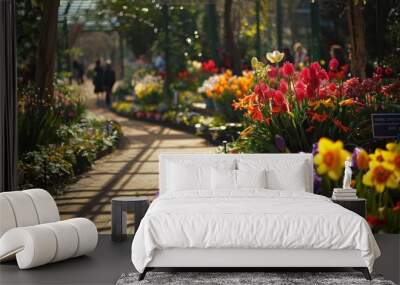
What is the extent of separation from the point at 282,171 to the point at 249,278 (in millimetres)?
1569

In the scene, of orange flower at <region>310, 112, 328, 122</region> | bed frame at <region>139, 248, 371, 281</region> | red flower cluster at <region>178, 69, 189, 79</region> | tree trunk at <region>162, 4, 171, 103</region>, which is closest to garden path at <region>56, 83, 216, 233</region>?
tree trunk at <region>162, 4, 171, 103</region>

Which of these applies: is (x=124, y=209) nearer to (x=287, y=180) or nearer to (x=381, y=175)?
(x=287, y=180)

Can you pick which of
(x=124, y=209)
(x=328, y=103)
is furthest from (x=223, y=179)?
(x=328, y=103)

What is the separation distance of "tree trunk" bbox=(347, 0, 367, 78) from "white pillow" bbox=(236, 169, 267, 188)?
6.10ft

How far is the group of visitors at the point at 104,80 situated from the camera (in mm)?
6996

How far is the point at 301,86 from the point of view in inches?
243

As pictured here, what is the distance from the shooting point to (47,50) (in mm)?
6848

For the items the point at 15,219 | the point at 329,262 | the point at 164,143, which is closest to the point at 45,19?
the point at 164,143

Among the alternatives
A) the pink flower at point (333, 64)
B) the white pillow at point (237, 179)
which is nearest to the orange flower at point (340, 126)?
the pink flower at point (333, 64)

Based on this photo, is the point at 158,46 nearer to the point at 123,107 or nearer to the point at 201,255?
the point at 123,107

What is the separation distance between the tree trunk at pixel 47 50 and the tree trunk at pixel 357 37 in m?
2.95

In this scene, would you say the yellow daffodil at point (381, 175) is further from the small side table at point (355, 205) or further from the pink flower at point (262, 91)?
the pink flower at point (262, 91)

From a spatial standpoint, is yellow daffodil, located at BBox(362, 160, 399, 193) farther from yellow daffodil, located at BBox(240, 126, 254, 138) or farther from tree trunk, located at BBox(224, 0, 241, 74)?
tree trunk, located at BBox(224, 0, 241, 74)

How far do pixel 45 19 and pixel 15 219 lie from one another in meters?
2.63
